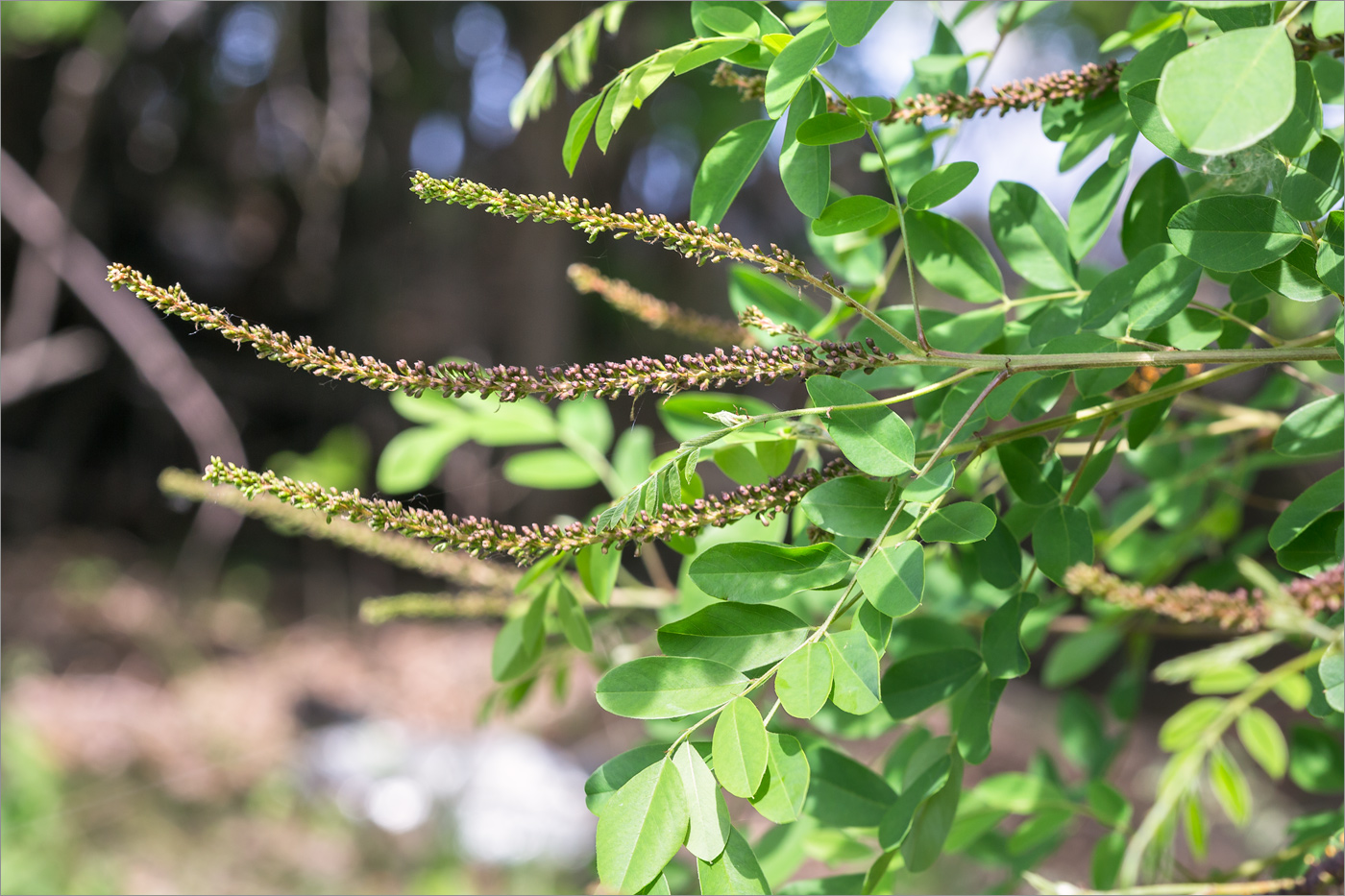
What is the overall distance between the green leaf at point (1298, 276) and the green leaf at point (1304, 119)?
0.04 m

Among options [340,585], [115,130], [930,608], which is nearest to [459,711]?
[340,585]

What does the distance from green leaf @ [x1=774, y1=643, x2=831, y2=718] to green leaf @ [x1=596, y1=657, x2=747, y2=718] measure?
0.02m

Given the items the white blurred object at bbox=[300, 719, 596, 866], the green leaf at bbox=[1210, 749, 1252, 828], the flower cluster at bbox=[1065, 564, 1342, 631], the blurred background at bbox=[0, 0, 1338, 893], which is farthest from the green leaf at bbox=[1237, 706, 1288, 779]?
the white blurred object at bbox=[300, 719, 596, 866]

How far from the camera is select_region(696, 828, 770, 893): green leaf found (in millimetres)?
320

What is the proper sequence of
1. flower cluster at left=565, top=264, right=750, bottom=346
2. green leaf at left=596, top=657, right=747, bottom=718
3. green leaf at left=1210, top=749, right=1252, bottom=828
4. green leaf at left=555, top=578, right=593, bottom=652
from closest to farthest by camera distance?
green leaf at left=596, top=657, right=747, bottom=718 < green leaf at left=555, top=578, right=593, bottom=652 < flower cluster at left=565, top=264, right=750, bottom=346 < green leaf at left=1210, top=749, right=1252, bottom=828

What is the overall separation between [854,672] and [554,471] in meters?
0.42

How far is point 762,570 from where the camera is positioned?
344mm

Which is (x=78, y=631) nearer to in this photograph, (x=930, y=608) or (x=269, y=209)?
(x=269, y=209)

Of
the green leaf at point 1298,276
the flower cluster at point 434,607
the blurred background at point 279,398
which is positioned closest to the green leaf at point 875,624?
the green leaf at point 1298,276

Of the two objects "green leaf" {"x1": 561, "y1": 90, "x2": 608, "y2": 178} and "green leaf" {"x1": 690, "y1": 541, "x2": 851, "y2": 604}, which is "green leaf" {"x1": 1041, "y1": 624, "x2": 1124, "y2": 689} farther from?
"green leaf" {"x1": 561, "y1": 90, "x2": 608, "y2": 178}

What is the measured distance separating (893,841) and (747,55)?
364 millimetres

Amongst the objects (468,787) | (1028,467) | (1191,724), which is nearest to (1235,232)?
(1028,467)

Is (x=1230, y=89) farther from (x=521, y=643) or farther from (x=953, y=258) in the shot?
(x=521, y=643)

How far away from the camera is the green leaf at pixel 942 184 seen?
0.39 metres
